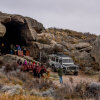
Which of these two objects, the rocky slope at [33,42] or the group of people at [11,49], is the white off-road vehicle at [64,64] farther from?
the group of people at [11,49]

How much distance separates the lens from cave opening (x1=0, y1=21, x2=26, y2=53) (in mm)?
32688

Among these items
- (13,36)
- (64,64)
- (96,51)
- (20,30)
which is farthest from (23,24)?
(96,51)

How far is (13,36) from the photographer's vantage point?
116ft

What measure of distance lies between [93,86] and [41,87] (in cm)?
388

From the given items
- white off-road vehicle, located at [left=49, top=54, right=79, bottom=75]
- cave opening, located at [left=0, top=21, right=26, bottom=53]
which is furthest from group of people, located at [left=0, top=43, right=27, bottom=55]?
white off-road vehicle, located at [left=49, top=54, right=79, bottom=75]

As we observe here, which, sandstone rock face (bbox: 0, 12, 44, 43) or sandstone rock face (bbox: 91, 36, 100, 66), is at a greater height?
sandstone rock face (bbox: 0, 12, 44, 43)

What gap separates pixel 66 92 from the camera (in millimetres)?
11703

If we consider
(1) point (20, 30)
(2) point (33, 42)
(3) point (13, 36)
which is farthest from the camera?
(3) point (13, 36)

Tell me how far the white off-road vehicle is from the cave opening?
646cm

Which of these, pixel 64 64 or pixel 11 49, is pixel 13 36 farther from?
pixel 64 64

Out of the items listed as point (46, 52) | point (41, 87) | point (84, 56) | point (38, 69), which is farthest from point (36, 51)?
point (41, 87)

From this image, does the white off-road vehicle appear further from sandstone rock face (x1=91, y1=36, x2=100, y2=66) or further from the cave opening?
sandstone rock face (x1=91, y1=36, x2=100, y2=66)

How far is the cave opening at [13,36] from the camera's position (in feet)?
107

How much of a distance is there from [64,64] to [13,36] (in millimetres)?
12075
